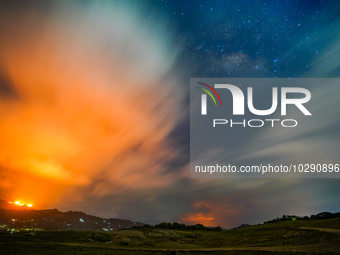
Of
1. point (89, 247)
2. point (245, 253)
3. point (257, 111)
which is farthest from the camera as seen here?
point (257, 111)

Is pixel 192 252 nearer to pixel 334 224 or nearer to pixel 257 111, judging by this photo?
pixel 334 224

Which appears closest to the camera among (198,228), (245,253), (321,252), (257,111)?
(321,252)

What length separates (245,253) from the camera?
23078 millimetres

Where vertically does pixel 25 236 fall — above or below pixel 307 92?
below

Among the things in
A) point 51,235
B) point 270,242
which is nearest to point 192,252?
point 270,242

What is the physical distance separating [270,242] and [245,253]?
613 cm

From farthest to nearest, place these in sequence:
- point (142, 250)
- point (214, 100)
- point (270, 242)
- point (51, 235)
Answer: point (214, 100) < point (51, 235) < point (142, 250) < point (270, 242)

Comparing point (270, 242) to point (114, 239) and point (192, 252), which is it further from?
point (114, 239)

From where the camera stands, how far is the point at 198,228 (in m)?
76.1

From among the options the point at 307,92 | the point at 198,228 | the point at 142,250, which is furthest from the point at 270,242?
the point at 198,228

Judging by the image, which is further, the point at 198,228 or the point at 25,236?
the point at 198,228

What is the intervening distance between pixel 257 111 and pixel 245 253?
30.9 meters

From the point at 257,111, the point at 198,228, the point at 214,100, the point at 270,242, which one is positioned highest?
the point at 214,100

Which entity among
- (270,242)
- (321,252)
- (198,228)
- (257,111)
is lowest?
(198,228)
